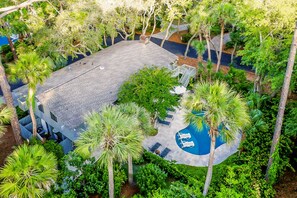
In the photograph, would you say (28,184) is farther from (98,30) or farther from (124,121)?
(98,30)

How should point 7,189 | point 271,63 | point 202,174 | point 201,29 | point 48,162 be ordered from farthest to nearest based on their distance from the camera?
point 201,29
point 271,63
point 202,174
point 48,162
point 7,189

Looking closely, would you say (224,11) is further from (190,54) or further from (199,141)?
(199,141)

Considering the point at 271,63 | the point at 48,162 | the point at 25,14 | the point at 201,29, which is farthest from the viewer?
the point at 201,29

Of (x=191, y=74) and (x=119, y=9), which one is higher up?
(x=119, y=9)

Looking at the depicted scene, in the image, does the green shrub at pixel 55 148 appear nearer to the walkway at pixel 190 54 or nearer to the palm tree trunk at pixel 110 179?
the palm tree trunk at pixel 110 179

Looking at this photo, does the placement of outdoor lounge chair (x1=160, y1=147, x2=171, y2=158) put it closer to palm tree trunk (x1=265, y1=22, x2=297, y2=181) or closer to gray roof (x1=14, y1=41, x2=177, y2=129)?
gray roof (x1=14, y1=41, x2=177, y2=129)

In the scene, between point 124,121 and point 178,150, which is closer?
point 124,121

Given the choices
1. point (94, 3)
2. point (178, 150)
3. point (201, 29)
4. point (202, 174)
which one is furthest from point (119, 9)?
point (202, 174)
